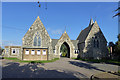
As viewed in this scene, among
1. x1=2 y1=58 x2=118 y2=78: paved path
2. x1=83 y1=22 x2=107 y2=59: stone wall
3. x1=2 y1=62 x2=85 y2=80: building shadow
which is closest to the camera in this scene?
x1=2 y1=62 x2=85 y2=80: building shadow

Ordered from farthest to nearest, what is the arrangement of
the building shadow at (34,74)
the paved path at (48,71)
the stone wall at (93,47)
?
the stone wall at (93,47) → the paved path at (48,71) → the building shadow at (34,74)

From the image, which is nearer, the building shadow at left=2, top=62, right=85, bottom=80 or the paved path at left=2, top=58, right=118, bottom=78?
the building shadow at left=2, top=62, right=85, bottom=80

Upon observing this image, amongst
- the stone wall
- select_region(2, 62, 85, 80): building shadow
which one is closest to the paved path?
select_region(2, 62, 85, 80): building shadow

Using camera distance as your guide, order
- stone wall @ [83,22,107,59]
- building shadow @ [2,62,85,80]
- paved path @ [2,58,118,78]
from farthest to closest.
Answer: stone wall @ [83,22,107,59], paved path @ [2,58,118,78], building shadow @ [2,62,85,80]

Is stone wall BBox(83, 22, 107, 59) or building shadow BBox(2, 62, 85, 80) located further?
stone wall BBox(83, 22, 107, 59)

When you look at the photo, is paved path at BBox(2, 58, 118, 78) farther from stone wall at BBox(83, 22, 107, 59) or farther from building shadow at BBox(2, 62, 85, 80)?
stone wall at BBox(83, 22, 107, 59)

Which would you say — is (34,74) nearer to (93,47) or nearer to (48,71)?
(48,71)

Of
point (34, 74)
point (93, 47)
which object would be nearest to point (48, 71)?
point (34, 74)

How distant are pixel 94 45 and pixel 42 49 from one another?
57.4 feet

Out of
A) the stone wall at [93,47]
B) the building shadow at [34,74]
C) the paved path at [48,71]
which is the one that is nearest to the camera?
the building shadow at [34,74]

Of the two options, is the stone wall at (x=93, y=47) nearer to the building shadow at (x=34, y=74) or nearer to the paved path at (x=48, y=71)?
the paved path at (x=48, y=71)

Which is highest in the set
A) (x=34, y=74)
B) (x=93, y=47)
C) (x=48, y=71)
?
(x=93, y=47)

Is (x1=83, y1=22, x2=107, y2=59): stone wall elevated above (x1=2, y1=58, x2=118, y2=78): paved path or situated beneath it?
elevated above

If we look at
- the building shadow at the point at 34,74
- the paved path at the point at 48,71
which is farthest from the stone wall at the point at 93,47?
the building shadow at the point at 34,74
